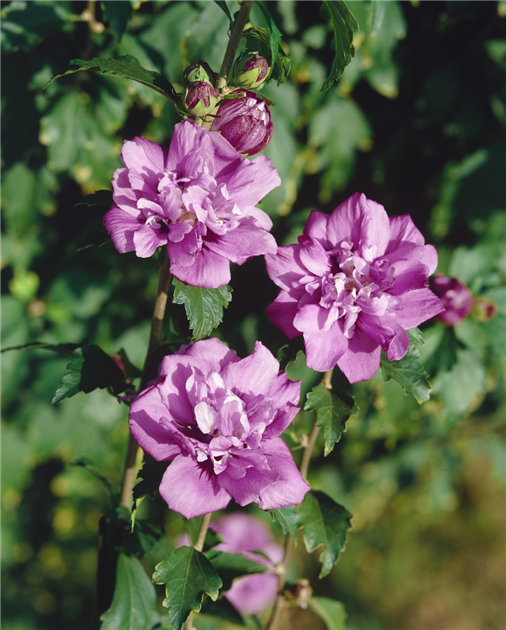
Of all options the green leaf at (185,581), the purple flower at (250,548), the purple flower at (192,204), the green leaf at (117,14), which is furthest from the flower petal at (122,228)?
the purple flower at (250,548)

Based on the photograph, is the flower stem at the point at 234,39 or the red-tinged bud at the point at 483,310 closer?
the flower stem at the point at 234,39

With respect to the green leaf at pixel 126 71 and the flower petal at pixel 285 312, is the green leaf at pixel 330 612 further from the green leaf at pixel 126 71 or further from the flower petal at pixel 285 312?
the green leaf at pixel 126 71

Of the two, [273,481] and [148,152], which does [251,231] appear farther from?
[273,481]

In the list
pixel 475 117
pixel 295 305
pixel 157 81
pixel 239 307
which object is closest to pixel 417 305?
pixel 295 305

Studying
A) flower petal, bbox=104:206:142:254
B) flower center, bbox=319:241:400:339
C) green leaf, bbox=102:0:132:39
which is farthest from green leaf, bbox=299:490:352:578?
green leaf, bbox=102:0:132:39

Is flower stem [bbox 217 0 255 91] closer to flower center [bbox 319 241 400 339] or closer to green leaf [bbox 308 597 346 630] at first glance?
flower center [bbox 319 241 400 339]

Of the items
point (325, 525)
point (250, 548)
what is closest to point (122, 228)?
point (325, 525)

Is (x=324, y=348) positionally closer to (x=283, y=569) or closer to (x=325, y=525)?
(x=325, y=525)
